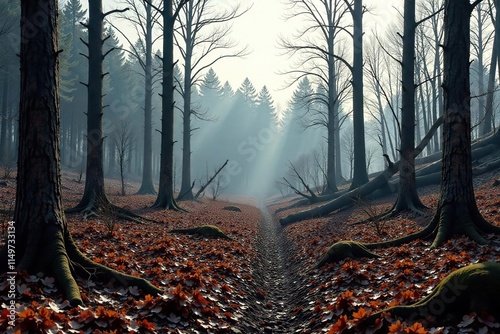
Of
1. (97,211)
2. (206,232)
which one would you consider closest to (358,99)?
(206,232)

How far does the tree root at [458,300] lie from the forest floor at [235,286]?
12 cm

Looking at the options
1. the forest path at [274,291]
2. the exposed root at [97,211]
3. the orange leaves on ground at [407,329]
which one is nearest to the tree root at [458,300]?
the orange leaves on ground at [407,329]

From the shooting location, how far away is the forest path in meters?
5.20

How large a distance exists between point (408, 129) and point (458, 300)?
829 cm

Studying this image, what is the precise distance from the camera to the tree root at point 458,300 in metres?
3.64

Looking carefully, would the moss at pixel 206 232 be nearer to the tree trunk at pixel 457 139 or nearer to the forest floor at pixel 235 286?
the forest floor at pixel 235 286

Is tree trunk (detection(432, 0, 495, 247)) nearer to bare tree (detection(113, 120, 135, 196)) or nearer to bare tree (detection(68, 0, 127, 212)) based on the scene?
bare tree (detection(68, 0, 127, 212))

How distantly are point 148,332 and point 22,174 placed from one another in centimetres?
273

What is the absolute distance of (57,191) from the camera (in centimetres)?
499

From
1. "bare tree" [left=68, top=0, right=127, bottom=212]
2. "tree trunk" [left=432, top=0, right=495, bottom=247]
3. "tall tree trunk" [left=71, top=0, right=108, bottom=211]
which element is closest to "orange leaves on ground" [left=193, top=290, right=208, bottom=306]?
"tree trunk" [left=432, top=0, right=495, bottom=247]

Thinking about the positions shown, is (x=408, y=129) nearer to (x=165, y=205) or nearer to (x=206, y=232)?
(x=206, y=232)

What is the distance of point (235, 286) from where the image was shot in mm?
6234

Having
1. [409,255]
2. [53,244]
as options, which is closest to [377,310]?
[409,255]

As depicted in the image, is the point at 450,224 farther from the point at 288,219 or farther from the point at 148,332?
the point at 288,219
